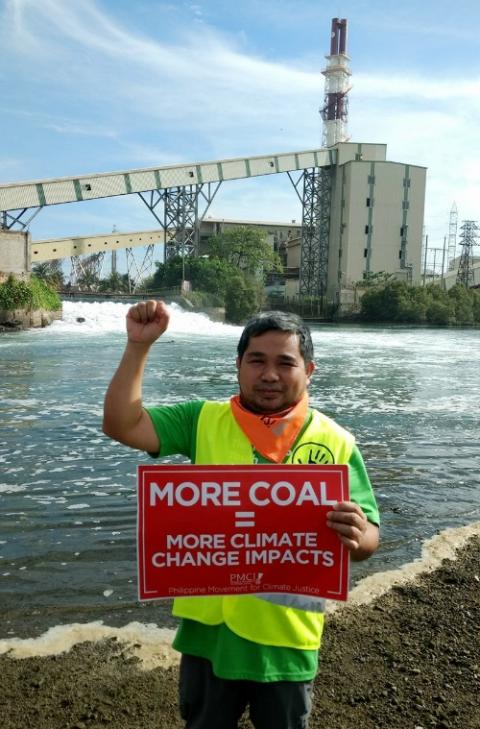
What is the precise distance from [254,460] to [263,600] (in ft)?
1.11

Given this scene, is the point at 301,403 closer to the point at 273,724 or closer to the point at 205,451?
the point at 205,451

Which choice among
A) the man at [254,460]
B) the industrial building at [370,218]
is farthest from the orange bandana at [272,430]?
the industrial building at [370,218]

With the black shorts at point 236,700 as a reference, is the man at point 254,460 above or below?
above

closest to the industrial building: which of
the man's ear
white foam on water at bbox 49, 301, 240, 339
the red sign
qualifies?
white foam on water at bbox 49, 301, 240, 339

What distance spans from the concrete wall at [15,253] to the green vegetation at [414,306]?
31499 mm

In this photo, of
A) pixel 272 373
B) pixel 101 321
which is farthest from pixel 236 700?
pixel 101 321

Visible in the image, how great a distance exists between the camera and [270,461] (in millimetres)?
1625

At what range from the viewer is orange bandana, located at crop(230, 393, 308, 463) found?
1.62m

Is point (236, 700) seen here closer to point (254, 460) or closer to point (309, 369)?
point (254, 460)

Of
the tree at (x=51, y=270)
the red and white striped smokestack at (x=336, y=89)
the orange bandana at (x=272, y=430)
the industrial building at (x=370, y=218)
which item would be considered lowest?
the orange bandana at (x=272, y=430)

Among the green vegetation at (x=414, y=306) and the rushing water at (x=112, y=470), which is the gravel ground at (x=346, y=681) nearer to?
the rushing water at (x=112, y=470)

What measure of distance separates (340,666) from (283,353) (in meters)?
1.54

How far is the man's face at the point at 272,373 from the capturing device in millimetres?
1663

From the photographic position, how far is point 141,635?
2.99 meters
